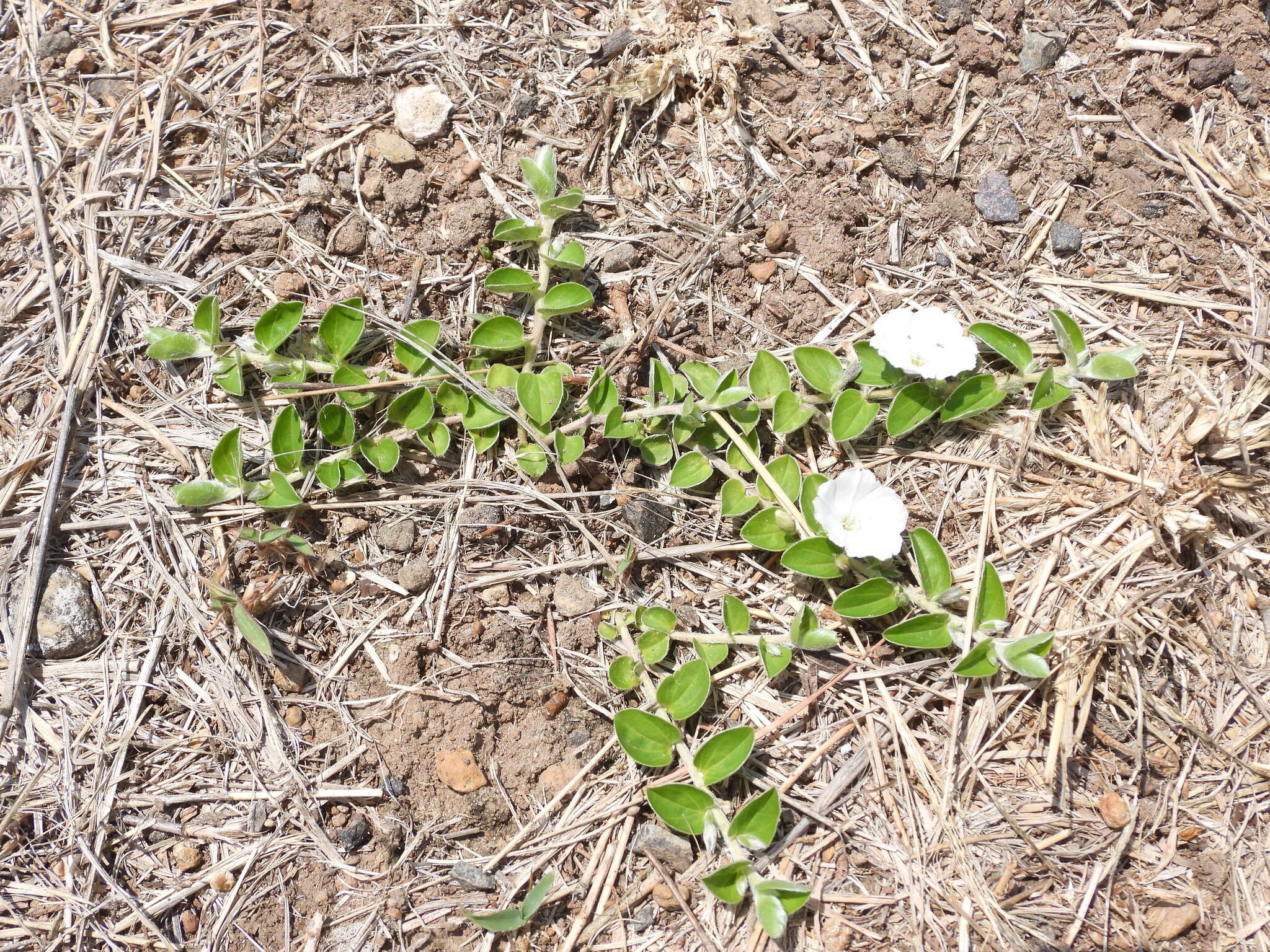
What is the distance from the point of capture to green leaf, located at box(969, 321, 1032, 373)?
7.15 ft

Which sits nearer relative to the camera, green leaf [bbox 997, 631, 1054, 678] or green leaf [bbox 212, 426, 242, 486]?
green leaf [bbox 997, 631, 1054, 678]

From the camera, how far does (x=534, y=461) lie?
2170 mm

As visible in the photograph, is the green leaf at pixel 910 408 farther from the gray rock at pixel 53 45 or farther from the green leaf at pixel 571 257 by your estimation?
the gray rock at pixel 53 45

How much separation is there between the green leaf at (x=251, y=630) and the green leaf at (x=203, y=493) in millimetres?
283

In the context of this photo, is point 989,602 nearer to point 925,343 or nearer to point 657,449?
point 925,343

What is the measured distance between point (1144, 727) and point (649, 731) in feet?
4.13

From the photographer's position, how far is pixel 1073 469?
7.28ft

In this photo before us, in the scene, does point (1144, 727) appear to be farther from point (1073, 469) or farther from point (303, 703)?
point (303, 703)

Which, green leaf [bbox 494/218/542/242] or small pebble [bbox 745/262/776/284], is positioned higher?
green leaf [bbox 494/218/542/242]

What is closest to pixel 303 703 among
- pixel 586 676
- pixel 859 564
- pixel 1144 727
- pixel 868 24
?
pixel 586 676

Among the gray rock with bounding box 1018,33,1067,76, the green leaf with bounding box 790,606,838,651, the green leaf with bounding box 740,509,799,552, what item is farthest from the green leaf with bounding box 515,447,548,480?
the gray rock with bounding box 1018,33,1067,76

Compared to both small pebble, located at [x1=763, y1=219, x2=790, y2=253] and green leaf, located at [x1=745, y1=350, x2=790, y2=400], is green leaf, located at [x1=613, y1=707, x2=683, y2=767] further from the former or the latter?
small pebble, located at [x1=763, y1=219, x2=790, y2=253]

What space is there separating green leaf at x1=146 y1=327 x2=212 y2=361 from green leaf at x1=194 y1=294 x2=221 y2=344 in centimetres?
4

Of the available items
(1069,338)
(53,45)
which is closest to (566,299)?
(1069,338)
